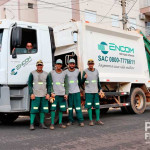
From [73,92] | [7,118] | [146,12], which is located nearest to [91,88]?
[73,92]

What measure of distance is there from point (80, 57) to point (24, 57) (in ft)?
5.55

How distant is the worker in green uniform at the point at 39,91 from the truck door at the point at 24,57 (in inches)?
10.0

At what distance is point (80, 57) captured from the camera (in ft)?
25.1

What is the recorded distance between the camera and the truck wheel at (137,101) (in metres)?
9.03

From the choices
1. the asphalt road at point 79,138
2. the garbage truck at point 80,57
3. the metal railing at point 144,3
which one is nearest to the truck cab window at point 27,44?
the garbage truck at point 80,57

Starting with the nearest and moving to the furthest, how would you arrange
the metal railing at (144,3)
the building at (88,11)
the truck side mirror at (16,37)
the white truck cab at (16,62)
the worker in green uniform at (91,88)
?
1. the truck side mirror at (16,37)
2. the white truck cab at (16,62)
3. the worker in green uniform at (91,88)
4. the building at (88,11)
5. the metal railing at (144,3)

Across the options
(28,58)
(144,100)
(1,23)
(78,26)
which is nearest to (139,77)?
(144,100)

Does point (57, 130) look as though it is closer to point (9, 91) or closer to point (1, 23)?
point (9, 91)

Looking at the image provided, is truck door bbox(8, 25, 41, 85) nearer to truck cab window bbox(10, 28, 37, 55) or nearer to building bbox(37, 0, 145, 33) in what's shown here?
truck cab window bbox(10, 28, 37, 55)

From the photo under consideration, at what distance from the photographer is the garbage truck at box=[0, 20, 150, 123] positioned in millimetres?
6504

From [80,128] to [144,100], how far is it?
11.9 ft

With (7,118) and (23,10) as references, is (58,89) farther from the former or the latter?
(23,10)

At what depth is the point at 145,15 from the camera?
2542 cm

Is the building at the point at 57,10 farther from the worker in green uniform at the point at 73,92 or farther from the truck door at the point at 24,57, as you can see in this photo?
the truck door at the point at 24,57
